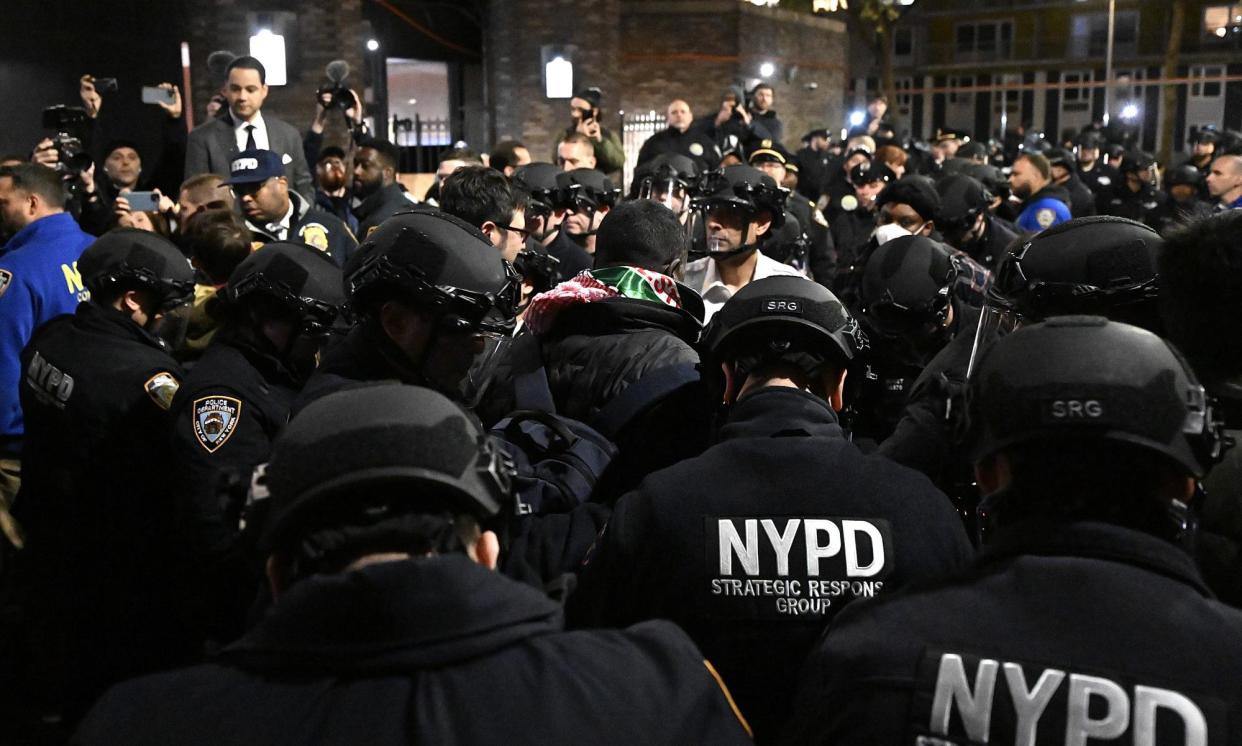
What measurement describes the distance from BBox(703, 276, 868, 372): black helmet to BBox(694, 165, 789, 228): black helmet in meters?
2.77

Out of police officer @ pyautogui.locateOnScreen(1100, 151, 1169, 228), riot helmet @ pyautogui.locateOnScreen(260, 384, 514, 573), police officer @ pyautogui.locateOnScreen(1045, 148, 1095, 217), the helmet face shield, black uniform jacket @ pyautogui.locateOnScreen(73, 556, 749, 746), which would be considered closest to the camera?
black uniform jacket @ pyautogui.locateOnScreen(73, 556, 749, 746)

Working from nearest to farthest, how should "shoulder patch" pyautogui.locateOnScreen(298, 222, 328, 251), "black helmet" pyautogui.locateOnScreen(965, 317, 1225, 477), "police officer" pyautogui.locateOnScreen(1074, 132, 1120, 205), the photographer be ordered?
"black helmet" pyautogui.locateOnScreen(965, 317, 1225, 477)
"shoulder patch" pyautogui.locateOnScreen(298, 222, 328, 251)
the photographer
"police officer" pyautogui.locateOnScreen(1074, 132, 1120, 205)

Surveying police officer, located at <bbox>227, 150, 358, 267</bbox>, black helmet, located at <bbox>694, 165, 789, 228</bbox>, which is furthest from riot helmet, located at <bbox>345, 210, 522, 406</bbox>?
police officer, located at <bbox>227, 150, 358, 267</bbox>

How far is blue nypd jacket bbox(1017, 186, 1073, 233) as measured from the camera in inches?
320

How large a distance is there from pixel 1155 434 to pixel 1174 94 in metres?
48.7

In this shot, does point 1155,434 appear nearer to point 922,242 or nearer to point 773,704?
point 773,704

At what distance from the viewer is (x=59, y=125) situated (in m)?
8.12

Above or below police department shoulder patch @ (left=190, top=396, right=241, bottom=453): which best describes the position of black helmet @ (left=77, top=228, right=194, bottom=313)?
above

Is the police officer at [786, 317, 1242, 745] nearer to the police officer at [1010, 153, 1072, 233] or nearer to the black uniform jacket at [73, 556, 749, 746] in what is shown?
the black uniform jacket at [73, 556, 749, 746]

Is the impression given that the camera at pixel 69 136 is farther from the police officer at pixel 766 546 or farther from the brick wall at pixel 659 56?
the brick wall at pixel 659 56

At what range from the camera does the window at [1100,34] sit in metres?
52.8

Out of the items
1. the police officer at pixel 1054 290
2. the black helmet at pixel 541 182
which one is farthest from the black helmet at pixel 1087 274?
the black helmet at pixel 541 182

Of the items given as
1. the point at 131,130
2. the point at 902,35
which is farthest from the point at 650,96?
the point at 902,35

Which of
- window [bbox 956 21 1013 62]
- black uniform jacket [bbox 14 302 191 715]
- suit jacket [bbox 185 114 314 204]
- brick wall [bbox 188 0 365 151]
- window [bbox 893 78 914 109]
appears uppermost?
window [bbox 956 21 1013 62]
